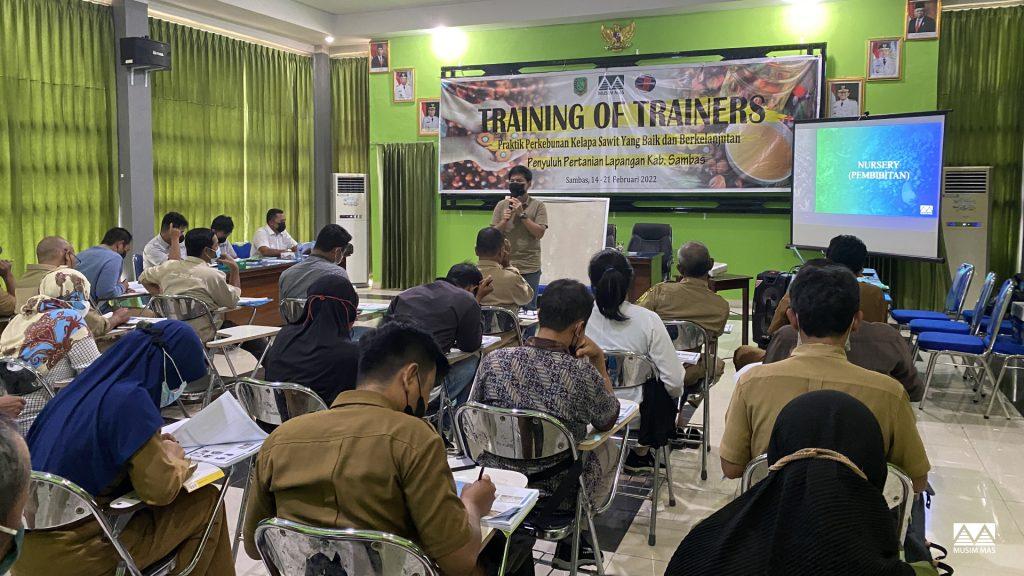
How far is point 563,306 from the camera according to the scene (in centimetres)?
258

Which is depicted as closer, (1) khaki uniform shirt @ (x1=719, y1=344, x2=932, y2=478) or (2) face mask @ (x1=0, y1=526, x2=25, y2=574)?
(2) face mask @ (x1=0, y1=526, x2=25, y2=574)

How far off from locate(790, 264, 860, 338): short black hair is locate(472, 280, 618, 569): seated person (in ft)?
2.12

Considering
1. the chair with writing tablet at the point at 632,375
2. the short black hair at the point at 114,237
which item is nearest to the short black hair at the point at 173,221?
the short black hair at the point at 114,237

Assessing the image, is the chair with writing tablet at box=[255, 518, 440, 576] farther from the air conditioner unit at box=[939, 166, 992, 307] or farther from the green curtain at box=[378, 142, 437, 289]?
the green curtain at box=[378, 142, 437, 289]

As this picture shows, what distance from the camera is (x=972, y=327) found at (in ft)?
19.2

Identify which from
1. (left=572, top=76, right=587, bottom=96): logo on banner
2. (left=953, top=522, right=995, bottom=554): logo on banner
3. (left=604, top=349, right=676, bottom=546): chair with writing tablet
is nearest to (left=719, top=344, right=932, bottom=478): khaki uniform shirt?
(left=604, top=349, right=676, bottom=546): chair with writing tablet

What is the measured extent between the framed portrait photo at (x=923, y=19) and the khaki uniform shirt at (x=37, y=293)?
786 centimetres

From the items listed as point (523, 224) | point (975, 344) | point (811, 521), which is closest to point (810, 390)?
point (811, 521)

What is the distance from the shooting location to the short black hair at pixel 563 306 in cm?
258

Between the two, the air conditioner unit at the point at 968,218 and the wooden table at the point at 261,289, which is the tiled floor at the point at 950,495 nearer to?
the air conditioner unit at the point at 968,218

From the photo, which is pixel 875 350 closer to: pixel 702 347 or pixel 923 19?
pixel 702 347

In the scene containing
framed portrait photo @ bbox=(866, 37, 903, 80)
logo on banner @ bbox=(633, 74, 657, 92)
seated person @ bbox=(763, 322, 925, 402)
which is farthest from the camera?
logo on banner @ bbox=(633, 74, 657, 92)

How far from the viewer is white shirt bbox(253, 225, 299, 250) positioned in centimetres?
877

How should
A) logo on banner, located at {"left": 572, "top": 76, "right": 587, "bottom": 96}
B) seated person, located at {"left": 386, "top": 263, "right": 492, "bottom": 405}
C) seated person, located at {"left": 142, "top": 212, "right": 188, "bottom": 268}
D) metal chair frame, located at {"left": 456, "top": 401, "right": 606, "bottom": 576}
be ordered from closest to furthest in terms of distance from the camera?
metal chair frame, located at {"left": 456, "top": 401, "right": 606, "bottom": 576}
seated person, located at {"left": 386, "top": 263, "right": 492, "bottom": 405}
seated person, located at {"left": 142, "top": 212, "right": 188, "bottom": 268}
logo on banner, located at {"left": 572, "top": 76, "right": 587, "bottom": 96}
